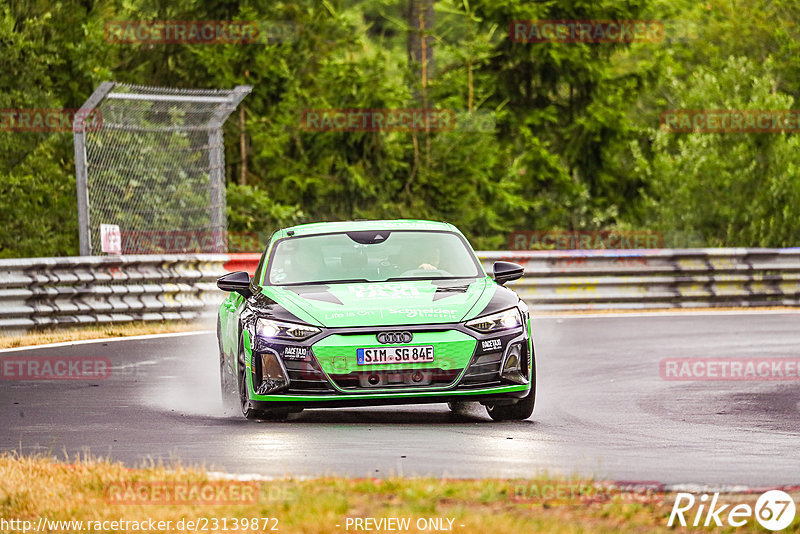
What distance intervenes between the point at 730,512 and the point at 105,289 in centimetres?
1274

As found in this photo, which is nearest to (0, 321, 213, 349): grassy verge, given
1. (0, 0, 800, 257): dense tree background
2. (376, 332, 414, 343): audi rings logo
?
(376, 332, 414, 343): audi rings logo

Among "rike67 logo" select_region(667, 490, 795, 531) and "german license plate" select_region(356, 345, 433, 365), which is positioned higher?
"german license plate" select_region(356, 345, 433, 365)

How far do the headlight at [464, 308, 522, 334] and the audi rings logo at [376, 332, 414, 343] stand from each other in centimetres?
40

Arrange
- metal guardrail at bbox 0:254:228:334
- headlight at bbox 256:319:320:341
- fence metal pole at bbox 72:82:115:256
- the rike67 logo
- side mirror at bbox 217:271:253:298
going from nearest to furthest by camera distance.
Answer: the rike67 logo → headlight at bbox 256:319:320:341 → side mirror at bbox 217:271:253:298 → metal guardrail at bbox 0:254:228:334 → fence metal pole at bbox 72:82:115:256

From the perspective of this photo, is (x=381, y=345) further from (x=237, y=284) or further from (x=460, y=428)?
(x=237, y=284)

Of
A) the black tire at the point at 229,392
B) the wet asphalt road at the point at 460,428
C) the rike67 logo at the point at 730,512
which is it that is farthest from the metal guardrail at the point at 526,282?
the rike67 logo at the point at 730,512

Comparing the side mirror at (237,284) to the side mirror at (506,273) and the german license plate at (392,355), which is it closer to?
the german license plate at (392,355)

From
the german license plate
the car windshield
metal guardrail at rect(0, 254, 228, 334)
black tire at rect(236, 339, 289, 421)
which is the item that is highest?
the car windshield

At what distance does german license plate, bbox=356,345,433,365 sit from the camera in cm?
939

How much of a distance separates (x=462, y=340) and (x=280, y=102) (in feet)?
81.0

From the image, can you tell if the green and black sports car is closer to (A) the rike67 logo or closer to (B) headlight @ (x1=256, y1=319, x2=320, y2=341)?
(B) headlight @ (x1=256, y1=319, x2=320, y2=341)

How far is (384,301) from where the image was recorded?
970cm

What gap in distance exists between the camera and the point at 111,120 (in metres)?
19.4

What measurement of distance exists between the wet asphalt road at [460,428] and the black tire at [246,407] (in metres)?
0.09
